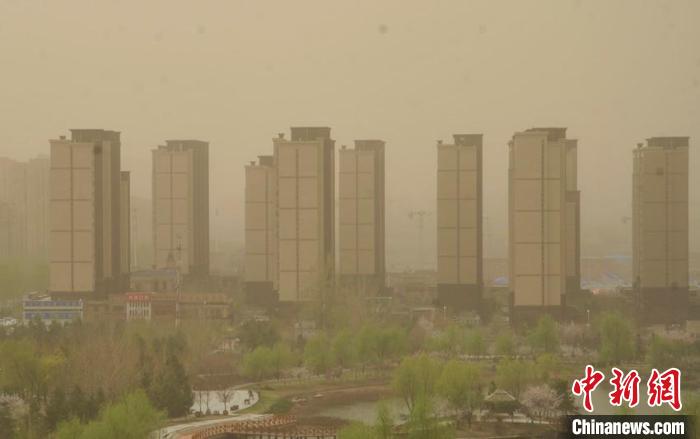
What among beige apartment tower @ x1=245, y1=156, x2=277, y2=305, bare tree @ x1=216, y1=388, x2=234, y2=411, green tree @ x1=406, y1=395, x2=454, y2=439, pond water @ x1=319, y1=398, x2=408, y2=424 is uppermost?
beige apartment tower @ x1=245, y1=156, x2=277, y2=305

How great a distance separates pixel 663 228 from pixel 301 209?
7904mm

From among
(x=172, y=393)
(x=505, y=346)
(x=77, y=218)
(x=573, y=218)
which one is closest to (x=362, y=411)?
(x=172, y=393)

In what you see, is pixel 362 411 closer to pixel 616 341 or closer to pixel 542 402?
pixel 542 402

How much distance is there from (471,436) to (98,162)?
1489 centimetres

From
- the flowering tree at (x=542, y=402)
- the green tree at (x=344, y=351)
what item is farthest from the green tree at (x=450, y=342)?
the flowering tree at (x=542, y=402)

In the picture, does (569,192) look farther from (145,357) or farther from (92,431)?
(92,431)

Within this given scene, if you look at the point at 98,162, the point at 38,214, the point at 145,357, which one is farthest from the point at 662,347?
the point at 38,214

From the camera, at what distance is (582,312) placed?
2778cm

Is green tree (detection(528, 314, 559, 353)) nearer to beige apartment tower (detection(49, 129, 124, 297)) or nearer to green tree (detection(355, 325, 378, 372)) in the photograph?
green tree (detection(355, 325, 378, 372))

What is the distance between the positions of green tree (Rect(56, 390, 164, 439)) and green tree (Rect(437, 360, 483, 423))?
3.96 m

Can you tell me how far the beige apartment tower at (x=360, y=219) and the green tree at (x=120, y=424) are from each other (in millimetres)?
17509

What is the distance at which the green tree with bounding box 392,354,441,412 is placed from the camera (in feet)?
56.9

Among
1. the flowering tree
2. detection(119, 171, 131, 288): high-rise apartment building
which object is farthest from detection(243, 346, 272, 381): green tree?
detection(119, 171, 131, 288): high-rise apartment building

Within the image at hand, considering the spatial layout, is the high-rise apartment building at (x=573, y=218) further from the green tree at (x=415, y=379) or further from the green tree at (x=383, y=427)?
the green tree at (x=383, y=427)
